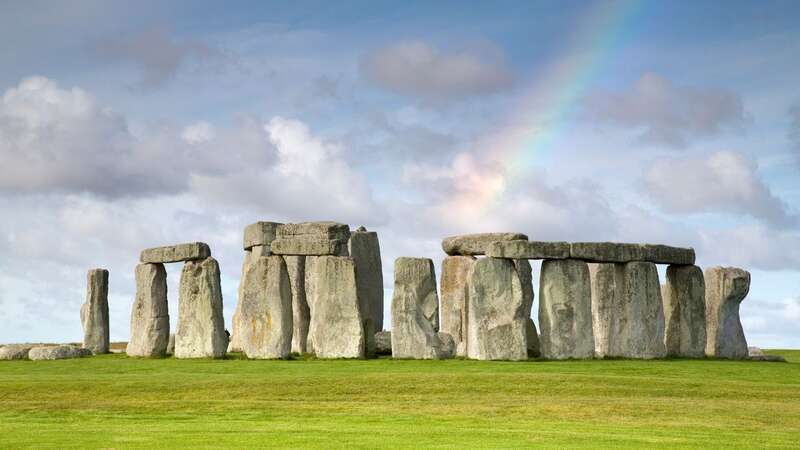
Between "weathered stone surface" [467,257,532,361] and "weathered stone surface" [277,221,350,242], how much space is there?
435 centimetres

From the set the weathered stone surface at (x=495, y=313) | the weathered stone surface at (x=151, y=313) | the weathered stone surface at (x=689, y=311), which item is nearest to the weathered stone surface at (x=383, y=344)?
the weathered stone surface at (x=495, y=313)

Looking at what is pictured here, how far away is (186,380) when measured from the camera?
26.9 meters

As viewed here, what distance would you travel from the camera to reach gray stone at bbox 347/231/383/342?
37406 mm

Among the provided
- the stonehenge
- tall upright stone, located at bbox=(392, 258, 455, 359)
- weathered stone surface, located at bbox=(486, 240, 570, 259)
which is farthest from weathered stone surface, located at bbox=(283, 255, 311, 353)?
weathered stone surface, located at bbox=(486, 240, 570, 259)

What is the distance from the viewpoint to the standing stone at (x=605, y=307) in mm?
34250

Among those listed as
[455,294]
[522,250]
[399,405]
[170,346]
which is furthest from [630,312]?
[170,346]

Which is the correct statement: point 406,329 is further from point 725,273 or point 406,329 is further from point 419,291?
point 725,273

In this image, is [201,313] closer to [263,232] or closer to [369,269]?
[263,232]

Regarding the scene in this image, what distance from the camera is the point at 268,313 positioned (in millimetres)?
32875

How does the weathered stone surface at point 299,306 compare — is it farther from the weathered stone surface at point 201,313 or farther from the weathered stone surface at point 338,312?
the weathered stone surface at point 338,312

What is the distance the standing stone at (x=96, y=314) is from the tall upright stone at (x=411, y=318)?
36.8 ft

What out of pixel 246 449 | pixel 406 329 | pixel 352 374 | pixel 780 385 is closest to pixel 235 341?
pixel 406 329

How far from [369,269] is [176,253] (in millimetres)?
5997

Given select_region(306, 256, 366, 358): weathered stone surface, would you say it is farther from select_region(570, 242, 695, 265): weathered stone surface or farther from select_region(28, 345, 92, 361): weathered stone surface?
select_region(28, 345, 92, 361): weathered stone surface
